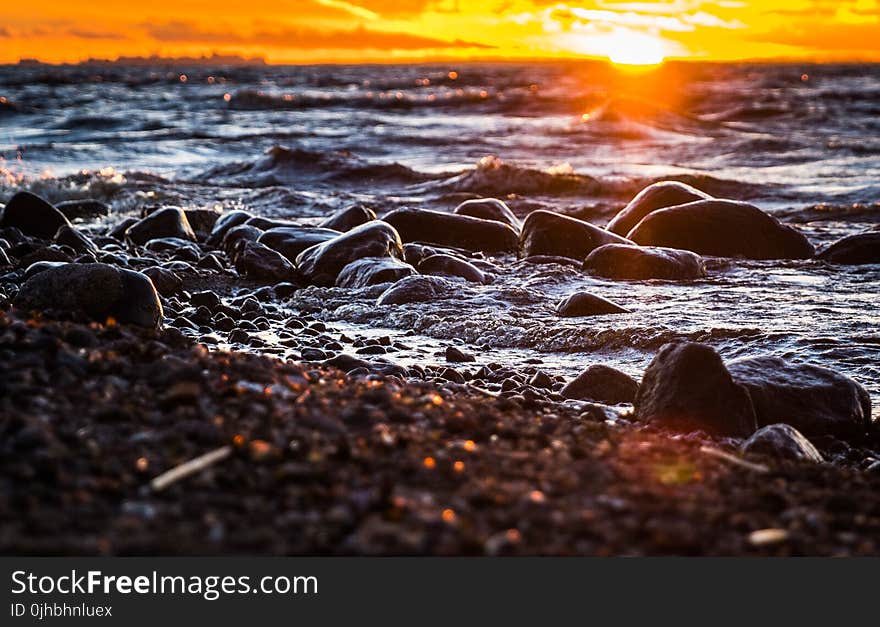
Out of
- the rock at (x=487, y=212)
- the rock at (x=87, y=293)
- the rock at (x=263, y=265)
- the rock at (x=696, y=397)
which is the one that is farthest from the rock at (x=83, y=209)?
the rock at (x=696, y=397)

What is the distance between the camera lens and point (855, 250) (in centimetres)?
765

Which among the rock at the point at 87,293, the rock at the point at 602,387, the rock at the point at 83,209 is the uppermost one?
the rock at the point at 87,293

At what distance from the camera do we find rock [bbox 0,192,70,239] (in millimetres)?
8089

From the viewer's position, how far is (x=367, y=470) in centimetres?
225

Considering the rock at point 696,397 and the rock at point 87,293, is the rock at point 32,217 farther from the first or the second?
the rock at point 696,397

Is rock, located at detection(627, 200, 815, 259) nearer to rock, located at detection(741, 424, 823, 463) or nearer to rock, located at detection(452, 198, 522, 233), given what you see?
rock, located at detection(452, 198, 522, 233)

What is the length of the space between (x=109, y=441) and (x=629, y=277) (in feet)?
16.9

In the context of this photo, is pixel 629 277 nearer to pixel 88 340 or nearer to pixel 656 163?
pixel 88 340

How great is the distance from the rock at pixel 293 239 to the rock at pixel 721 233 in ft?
8.94

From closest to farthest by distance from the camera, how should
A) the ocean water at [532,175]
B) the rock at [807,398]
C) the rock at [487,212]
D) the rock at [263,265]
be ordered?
the rock at [807,398], the ocean water at [532,175], the rock at [263,265], the rock at [487,212]

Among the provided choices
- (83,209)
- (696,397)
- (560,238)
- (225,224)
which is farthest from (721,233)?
(83,209)

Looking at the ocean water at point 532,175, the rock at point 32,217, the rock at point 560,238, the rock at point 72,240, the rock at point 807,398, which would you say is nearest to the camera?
the rock at point 807,398

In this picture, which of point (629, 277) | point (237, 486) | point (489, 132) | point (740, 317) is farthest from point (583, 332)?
point (489, 132)

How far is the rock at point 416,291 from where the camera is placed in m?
5.98
